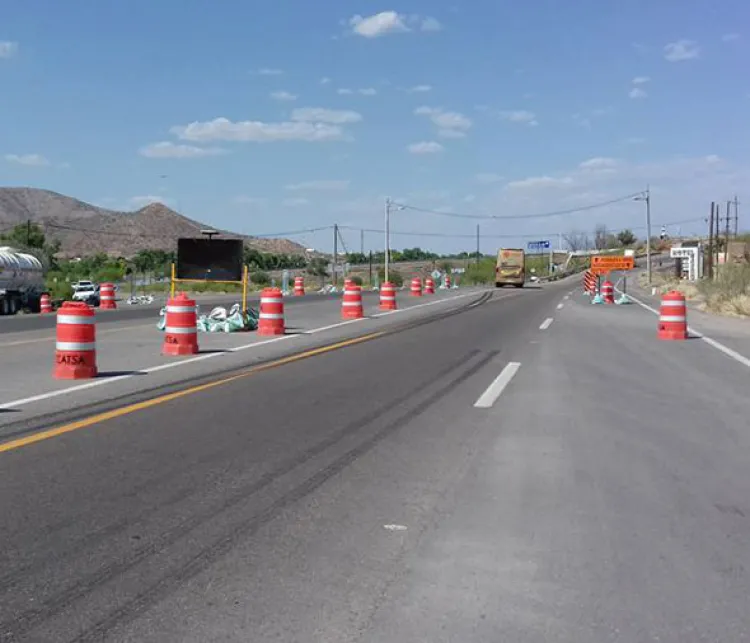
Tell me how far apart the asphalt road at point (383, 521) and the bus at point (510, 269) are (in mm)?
68351

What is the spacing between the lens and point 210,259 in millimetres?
26250

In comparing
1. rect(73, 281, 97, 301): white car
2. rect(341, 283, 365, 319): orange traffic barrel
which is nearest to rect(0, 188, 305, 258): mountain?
rect(73, 281, 97, 301): white car

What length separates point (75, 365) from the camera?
14.3m

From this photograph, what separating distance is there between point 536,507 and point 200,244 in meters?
20.2

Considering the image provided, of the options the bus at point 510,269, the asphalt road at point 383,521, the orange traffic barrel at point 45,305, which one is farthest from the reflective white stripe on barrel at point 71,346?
the bus at point 510,269

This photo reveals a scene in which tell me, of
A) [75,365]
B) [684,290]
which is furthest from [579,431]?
[684,290]

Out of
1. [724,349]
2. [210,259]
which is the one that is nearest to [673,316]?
[724,349]

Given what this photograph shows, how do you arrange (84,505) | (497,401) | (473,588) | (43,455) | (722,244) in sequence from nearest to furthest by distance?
(473,588), (84,505), (43,455), (497,401), (722,244)

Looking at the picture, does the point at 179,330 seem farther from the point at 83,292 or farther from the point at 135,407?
the point at 83,292

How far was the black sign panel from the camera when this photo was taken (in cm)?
2600

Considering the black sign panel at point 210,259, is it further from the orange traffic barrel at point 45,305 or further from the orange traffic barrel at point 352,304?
the orange traffic barrel at point 45,305

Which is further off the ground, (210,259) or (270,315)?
(210,259)

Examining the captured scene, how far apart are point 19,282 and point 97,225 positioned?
13338cm

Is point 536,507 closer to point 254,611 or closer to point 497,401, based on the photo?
point 254,611
